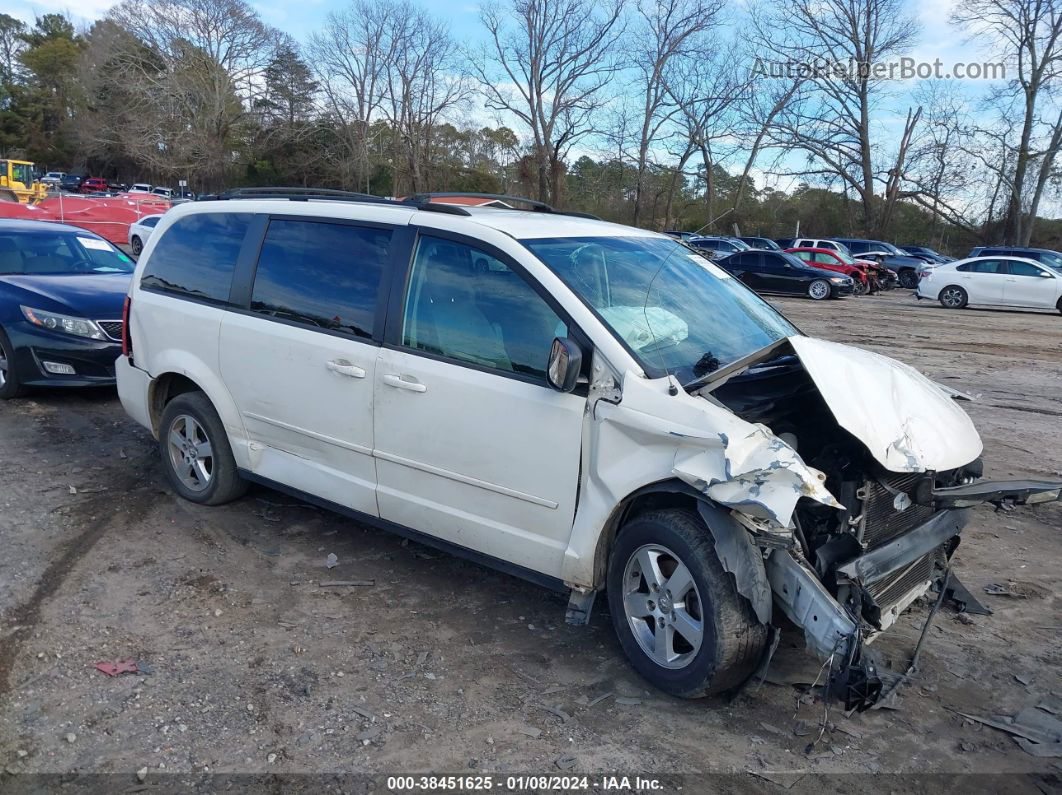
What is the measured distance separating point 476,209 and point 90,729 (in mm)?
2966

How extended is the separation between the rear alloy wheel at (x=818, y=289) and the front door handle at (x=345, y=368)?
24.4 m

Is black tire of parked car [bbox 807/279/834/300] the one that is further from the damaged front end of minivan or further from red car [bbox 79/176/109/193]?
red car [bbox 79/176/109/193]

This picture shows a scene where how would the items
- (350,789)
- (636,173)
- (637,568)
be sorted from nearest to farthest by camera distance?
(350,789), (637,568), (636,173)

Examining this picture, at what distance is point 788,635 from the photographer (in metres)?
3.80

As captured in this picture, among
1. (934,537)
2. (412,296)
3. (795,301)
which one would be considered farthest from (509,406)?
(795,301)

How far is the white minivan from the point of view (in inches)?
124

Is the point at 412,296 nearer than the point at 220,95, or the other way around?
the point at 412,296

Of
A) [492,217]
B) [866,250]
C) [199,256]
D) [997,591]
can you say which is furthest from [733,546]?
[866,250]

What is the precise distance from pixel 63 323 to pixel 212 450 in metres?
3.34

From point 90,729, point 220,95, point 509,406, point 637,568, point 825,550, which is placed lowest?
point 90,729

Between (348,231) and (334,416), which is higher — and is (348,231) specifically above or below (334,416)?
above

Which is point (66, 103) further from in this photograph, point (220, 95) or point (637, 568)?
point (637, 568)

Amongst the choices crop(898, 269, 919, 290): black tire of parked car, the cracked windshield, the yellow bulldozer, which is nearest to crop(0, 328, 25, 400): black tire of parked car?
the cracked windshield

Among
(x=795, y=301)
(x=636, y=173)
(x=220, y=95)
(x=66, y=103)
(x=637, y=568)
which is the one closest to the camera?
(x=637, y=568)
